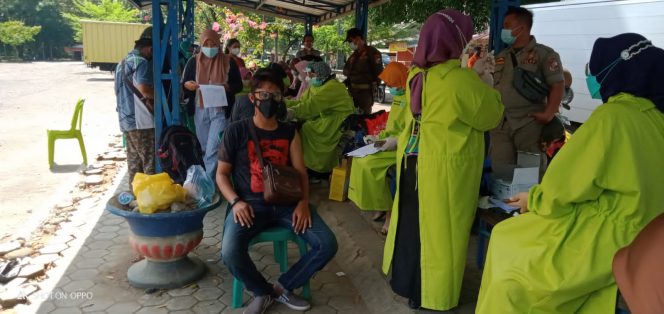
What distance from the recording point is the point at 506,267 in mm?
1924

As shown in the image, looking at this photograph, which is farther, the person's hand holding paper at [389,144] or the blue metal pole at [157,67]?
the blue metal pole at [157,67]

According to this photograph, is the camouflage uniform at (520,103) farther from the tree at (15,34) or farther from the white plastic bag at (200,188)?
the tree at (15,34)

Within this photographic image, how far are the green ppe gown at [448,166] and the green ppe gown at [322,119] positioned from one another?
2634 millimetres

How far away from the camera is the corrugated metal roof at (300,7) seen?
8859mm

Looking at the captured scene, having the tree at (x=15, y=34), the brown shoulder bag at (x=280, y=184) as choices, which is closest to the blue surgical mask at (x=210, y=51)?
the brown shoulder bag at (x=280, y=184)

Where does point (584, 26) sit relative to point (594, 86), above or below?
above

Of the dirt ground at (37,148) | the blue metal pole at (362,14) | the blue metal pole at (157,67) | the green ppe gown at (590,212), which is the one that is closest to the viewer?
the green ppe gown at (590,212)

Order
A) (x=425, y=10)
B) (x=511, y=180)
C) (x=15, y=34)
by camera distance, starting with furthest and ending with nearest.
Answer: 1. (x=15, y=34)
2. (x=425, y=10)
3. (x=511, y=180)

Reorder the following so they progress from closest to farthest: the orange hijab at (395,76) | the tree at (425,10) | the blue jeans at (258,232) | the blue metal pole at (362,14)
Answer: the blue jeans at (258,232)
the orange hijab at (395,76)
the tree at (425,10)
the blue metal pole at (362,14)

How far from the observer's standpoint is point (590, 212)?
5.83 ft

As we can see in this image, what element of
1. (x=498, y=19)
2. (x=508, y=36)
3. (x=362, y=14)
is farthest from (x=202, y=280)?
(x=362, y=14)

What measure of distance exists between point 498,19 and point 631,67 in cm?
277

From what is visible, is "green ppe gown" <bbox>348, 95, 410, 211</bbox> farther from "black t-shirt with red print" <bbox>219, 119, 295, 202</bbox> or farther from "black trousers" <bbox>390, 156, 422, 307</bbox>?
"black trousers" <bbox>390, 156, 422, 307</bbox>

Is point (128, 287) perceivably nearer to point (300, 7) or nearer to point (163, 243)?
point (163, 243)
